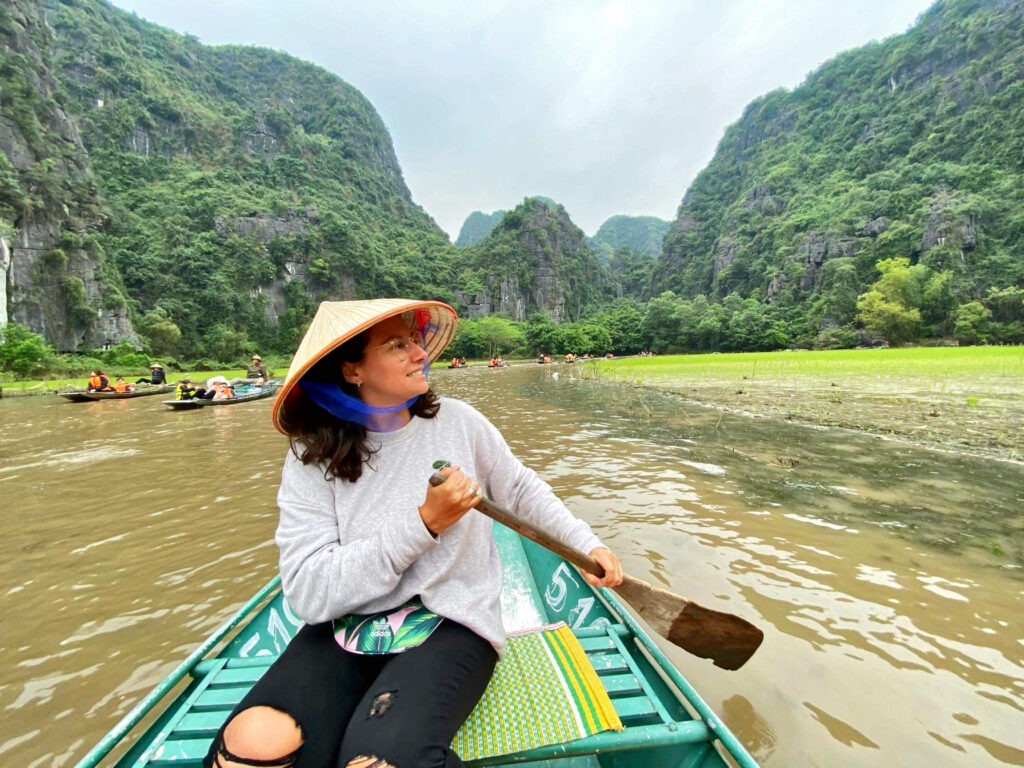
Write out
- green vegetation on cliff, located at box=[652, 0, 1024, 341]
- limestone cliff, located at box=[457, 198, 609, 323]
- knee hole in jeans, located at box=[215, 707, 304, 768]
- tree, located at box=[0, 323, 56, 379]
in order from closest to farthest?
knee hole in jeans, located at box=[215, 707, 304, 768]
tree, located at box=[0, 323, 56, 379]
green vegetation on cliff, located at box=[652, 0, 1024, 341]
limestone cliff, located at box=[457, 198, 609, 323]

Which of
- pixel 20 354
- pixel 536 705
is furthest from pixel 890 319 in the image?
pixel 20 354

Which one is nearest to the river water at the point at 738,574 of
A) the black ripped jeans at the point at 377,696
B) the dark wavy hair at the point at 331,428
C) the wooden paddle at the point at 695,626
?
the wooden paddle at the point at 695,626

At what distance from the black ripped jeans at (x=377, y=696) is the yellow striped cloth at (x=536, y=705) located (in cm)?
13

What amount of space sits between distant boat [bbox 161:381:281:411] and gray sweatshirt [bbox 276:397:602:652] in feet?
47.6

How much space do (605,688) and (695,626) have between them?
21.9 inches

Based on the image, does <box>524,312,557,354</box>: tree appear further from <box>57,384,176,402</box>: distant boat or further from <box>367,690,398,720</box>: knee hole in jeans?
<box>367,690,398,720</box>: knee hole in jeans

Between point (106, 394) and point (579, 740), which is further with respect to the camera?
point (106, 394)

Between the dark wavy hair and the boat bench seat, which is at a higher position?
the dark wavy hair

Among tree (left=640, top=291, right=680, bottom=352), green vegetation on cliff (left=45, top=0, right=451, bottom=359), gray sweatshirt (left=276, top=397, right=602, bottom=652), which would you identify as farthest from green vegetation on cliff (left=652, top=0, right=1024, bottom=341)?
green vegetation on cliff (left=45, top=0, right=451, bottom=359)

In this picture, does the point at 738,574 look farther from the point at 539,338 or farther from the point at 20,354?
the point at 539,338

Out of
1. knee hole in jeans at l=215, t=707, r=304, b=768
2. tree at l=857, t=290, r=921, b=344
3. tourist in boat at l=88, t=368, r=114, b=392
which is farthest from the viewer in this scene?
tree at l=857, t=290, r=921, b=344

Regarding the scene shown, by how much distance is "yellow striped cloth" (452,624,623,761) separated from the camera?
1273mm

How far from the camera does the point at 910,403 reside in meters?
9.02

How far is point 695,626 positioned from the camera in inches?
73.4
